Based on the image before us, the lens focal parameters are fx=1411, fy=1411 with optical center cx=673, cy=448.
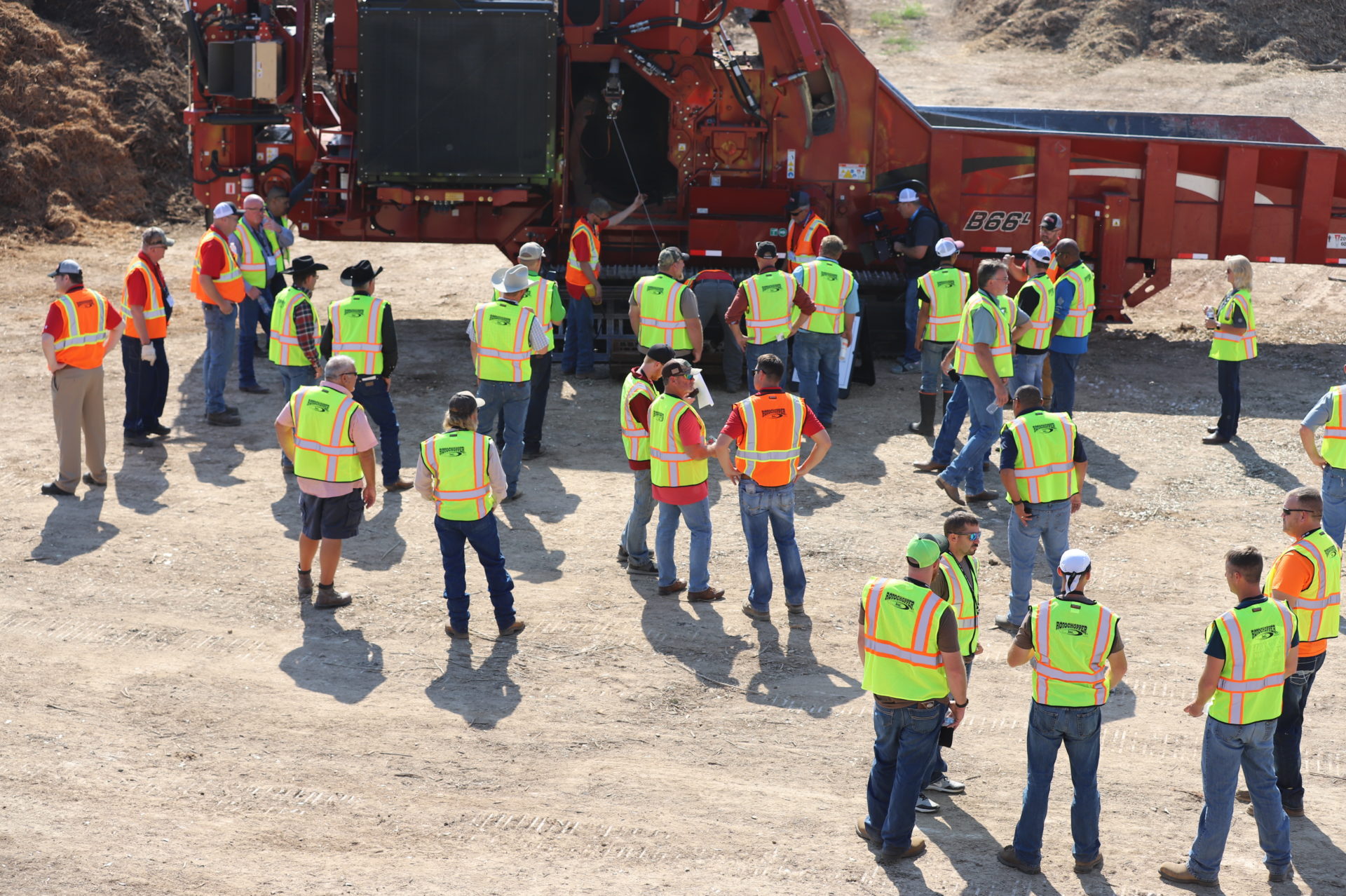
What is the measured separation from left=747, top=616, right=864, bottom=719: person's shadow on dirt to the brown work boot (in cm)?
267

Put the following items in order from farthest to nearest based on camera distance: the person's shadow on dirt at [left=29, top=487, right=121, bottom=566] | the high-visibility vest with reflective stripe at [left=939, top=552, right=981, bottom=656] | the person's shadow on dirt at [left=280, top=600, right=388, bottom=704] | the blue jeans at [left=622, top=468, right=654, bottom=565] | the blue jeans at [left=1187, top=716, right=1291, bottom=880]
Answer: the person's shadow on dirt at [left=29, top=487, right=121, bottom=566] → the blue jeans at [left=622, top=468, right=654, bottom=565] → the person's shadow on dirt at [left=280, top=600, right=388, bottom=704] → the high-visibility vest with reflective stripe at [left=939, top=552, right=981, bottom=656] → the blue jeans at [left=1187, top=716, right=1291, bottom=880]

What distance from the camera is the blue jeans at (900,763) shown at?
627 cm

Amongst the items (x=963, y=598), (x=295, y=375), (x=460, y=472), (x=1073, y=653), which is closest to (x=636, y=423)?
(x=460, y=472)

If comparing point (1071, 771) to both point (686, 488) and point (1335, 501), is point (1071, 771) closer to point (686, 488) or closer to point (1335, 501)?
point (686, 488)

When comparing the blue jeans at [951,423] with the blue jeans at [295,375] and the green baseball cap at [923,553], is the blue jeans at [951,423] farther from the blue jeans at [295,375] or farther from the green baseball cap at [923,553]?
the blue jeans at [295,375]

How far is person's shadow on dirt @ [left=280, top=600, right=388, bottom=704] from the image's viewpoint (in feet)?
26.2

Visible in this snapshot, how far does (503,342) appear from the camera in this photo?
10633mm

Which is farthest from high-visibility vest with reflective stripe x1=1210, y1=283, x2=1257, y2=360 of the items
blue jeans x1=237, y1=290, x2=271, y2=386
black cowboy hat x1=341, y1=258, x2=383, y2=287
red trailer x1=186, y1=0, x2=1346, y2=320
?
blue jeans x1=237, y1=290, x2=271, y2=386

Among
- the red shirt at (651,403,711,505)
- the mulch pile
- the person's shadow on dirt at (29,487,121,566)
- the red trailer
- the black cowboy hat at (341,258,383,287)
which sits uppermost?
the mulch pile

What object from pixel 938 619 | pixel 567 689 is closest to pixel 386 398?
pixel 567 689

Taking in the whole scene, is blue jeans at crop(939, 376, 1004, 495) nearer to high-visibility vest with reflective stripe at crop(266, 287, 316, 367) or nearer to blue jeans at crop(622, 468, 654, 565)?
blue jeans at crop(622, 468, 654, 565)

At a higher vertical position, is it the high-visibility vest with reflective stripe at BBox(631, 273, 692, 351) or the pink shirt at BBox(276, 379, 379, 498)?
the high-visibility vest with reflective stripe at BBox(631, 273, 692, 351)

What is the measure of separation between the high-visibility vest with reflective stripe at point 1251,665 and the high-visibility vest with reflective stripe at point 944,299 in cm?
603

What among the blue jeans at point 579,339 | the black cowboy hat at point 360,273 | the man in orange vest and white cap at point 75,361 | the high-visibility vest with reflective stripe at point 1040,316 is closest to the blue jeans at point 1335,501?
the high-visibility vest with reflective stripe at point 1040,316
